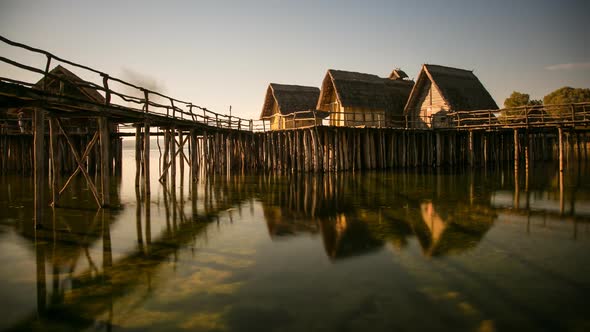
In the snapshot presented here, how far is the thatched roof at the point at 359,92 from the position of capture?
26969 millimetres

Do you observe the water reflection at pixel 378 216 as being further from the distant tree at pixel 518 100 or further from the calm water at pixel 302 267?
the distant tree at pixel 518 100

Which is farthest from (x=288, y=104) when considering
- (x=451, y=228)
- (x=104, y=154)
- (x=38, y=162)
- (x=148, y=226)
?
(x=451, y=228)

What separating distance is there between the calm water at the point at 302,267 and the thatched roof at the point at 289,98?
2054 cm

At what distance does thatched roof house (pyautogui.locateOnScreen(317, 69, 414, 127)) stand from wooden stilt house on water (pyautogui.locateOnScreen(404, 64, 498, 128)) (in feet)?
4.44

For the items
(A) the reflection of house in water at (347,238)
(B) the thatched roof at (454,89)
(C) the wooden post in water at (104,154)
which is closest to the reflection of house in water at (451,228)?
(A) the reflection of house in water at (347,238)

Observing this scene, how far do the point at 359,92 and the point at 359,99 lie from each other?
0.65 m

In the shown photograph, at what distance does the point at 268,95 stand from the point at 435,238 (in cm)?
2705

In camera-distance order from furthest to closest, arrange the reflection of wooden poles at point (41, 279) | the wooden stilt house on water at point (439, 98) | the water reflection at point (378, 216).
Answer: the wooden stilt house on water at point (439, 98) < the water reflection at point (378, 216) < the reflection of wooden poles at point (41, 279)

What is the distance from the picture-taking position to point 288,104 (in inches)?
1240

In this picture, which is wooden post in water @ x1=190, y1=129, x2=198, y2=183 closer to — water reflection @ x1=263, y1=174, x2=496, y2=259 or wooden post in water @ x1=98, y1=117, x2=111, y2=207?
water reflection @ x1=263, y1=174, x2=496, y2=259

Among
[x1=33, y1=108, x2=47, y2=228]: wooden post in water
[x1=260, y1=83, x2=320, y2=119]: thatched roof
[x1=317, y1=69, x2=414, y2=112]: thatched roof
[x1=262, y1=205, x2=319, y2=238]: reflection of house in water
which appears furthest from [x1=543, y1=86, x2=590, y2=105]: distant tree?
[x1=33, y1=108, x2=47, y2=228]: wooden post in water

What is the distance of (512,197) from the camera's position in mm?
12445

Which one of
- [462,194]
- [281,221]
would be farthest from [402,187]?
[281,221]

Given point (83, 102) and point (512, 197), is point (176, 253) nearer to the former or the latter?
point (83, 102)
